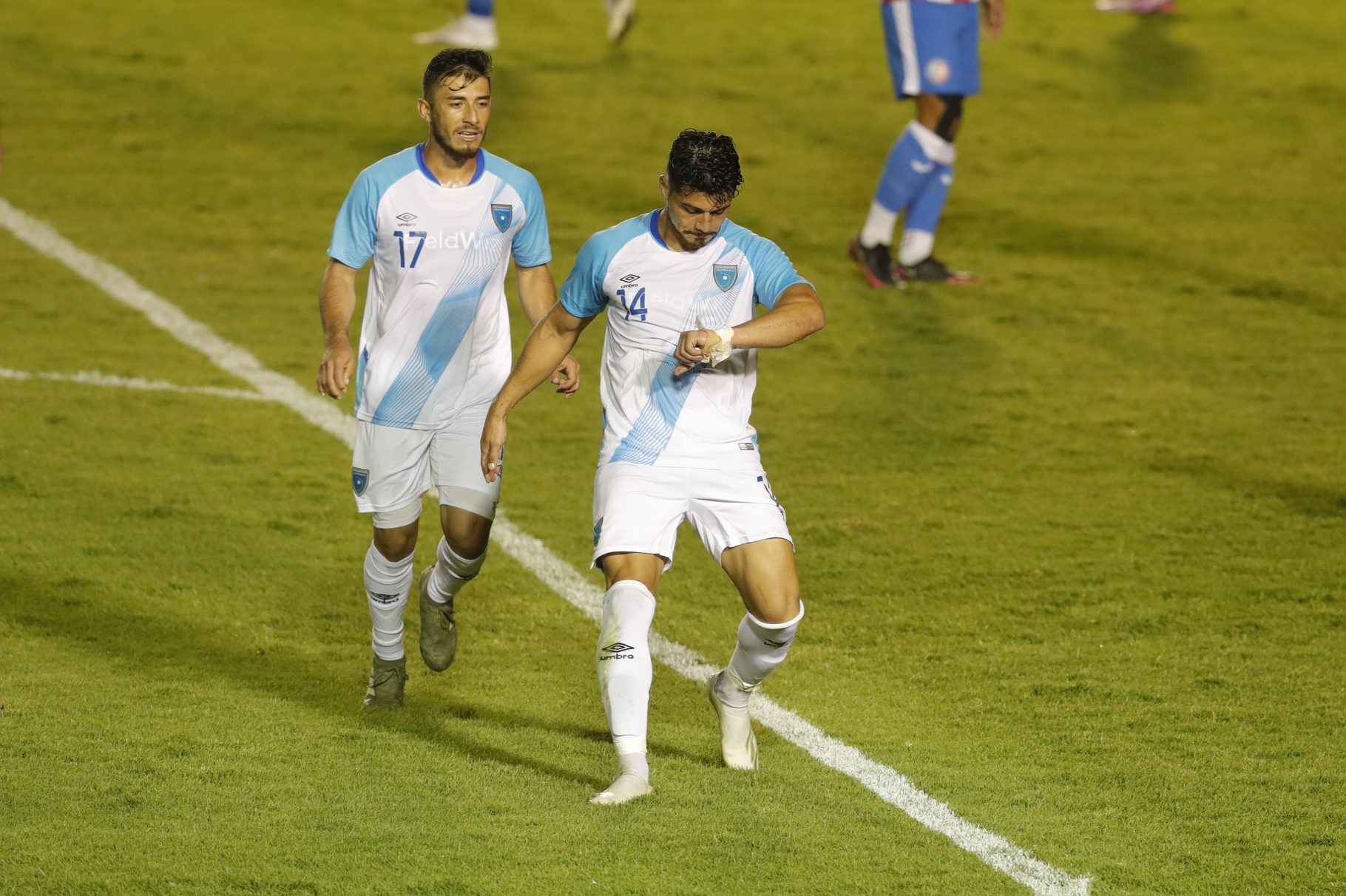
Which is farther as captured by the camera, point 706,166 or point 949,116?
point 949,116

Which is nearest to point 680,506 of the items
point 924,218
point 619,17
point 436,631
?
point 436,631

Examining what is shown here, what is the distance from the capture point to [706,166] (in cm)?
421

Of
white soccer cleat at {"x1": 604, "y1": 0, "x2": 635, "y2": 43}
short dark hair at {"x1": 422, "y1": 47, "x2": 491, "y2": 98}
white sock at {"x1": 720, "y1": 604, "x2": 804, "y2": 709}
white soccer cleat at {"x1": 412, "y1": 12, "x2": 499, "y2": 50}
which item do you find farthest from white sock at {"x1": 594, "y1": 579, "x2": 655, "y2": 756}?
white soccer cleat at {"x1": 604, "y1": 0, "x2": 635, "y2": 43}

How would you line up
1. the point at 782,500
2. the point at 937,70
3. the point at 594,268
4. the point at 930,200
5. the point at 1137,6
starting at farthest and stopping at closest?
the point at 1137,6 < the point at 930,200 < the point at 937,70 < the point at 782,500 < the point at 594,268

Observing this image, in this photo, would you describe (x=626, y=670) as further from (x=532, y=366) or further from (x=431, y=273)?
(x=431, y=273)

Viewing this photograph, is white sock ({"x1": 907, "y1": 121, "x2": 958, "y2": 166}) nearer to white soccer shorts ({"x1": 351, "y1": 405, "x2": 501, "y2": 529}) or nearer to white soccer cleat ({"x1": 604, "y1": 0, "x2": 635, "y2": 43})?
white soccer shorts ({"x1": 351, "y1": 405, "x2": 501, "y2": 529})

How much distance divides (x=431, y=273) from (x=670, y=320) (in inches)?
33.3

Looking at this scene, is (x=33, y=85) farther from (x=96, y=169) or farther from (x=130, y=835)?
(x=130, y=835)

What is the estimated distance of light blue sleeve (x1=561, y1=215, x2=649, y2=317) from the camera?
14.7 ft

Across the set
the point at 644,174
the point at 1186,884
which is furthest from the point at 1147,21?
the point at 1186,884

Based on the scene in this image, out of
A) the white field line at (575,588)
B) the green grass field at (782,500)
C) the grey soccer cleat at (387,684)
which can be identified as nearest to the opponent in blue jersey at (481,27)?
the green grass field at (782,500)

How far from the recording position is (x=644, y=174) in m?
12.3

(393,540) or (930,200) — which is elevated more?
(393,540)

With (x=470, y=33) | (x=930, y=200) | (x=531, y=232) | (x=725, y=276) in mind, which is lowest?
(x=470, y=33)
